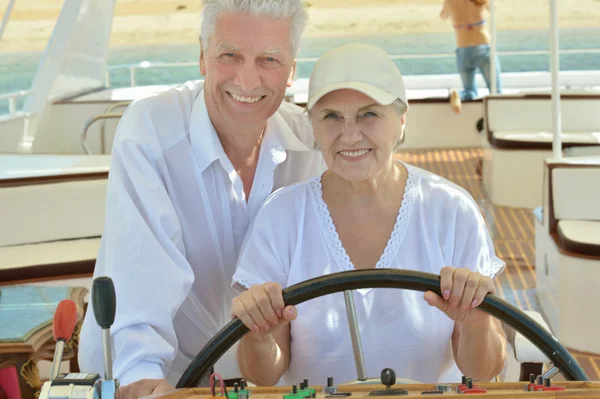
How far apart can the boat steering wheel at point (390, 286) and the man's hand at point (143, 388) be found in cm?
13

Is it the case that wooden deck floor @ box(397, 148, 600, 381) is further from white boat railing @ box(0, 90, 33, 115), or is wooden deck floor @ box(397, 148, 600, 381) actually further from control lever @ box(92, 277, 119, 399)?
white boat railing @ box(0, 90, 33, 115)

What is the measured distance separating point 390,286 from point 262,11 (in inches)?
30.4

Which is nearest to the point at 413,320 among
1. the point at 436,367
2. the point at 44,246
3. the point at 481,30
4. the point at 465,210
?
the point at 436,367

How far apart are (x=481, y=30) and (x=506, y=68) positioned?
93.0ft

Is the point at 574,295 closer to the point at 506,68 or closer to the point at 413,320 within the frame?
→ the point at 413,320

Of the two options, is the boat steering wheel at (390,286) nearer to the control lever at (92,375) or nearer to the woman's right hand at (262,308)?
the woman's right hand at (262,308)

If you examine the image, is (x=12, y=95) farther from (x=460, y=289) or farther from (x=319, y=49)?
(x=319, y=49)

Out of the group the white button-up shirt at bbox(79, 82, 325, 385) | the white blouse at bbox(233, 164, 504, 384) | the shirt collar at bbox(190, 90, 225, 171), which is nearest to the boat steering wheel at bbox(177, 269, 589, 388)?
the white button-up shirt at bbox(79, 82, 325, 385)

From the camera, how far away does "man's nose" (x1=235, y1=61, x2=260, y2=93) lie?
6.35ft

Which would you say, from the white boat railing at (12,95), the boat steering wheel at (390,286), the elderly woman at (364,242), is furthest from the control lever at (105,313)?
the white boat railing at (12,95)

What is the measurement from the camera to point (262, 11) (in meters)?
1.94

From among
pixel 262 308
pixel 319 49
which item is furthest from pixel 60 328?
pixel 319 49

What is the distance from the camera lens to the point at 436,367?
74.2 inches

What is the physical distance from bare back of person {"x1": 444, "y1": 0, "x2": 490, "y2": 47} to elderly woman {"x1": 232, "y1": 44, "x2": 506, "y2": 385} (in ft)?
23.1
